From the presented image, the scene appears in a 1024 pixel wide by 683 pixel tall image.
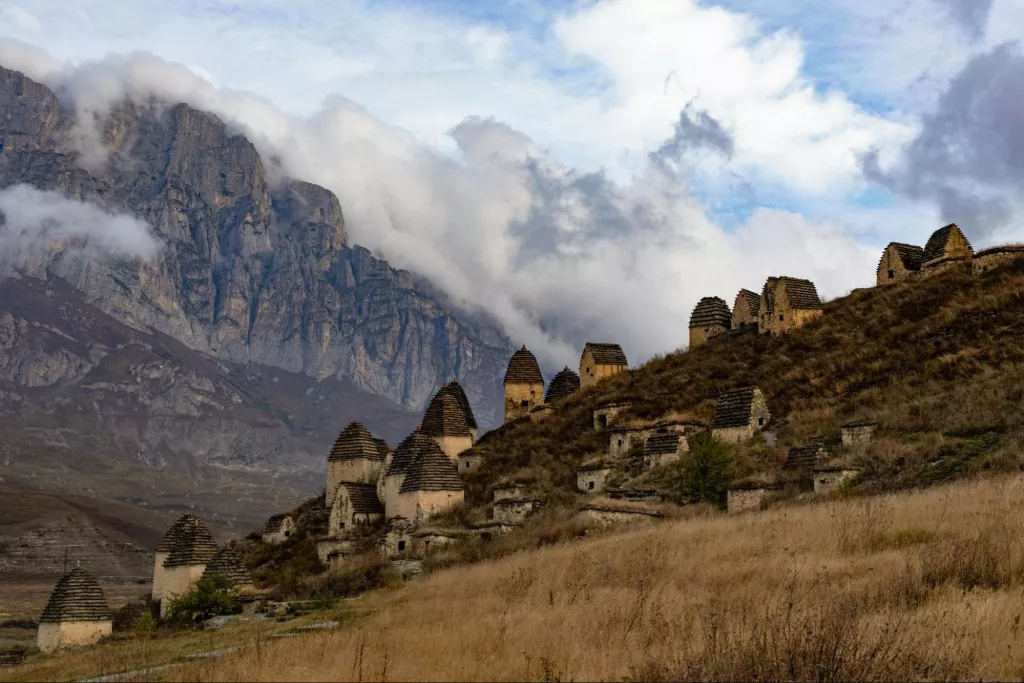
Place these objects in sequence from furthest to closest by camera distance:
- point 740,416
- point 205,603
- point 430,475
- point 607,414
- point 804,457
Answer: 1. point 607,414
2. point 740,416
3. point 430,475
4. point 804,457
5. point 205,603

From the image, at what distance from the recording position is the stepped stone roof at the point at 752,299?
2082 inches

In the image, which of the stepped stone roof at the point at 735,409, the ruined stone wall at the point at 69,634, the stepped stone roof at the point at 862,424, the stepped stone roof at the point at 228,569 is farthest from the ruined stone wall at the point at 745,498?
the ruined stone wall at the point at 69,634

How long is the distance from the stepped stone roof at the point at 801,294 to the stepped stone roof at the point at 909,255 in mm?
Result: 4811

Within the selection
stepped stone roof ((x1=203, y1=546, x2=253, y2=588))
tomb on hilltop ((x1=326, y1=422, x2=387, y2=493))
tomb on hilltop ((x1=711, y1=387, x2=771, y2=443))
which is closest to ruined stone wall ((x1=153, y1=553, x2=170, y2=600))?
stepped stone roof ((x1=203, y1=546, x2=253, y2=588))

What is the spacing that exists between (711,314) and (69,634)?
34.4 metres

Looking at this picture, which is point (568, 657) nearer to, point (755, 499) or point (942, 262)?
point (755, 499)

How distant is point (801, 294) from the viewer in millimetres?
49344

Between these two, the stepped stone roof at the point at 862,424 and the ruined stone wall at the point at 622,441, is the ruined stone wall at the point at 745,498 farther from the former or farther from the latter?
the ruined stone wall at the point at 622,441

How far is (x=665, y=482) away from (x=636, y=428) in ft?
21.8

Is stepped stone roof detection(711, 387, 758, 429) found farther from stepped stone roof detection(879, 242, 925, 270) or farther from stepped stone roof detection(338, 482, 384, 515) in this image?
stepped stone roof detection(879, 242, 925, 270)

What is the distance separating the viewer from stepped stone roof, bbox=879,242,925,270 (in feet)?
168

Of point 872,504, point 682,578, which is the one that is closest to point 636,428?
point 872,504

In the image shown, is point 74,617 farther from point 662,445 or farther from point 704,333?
point 704,333

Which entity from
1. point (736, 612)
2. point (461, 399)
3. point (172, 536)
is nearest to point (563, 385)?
point (461, 399)
